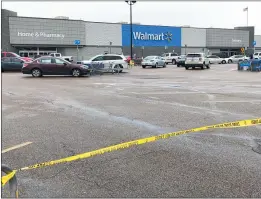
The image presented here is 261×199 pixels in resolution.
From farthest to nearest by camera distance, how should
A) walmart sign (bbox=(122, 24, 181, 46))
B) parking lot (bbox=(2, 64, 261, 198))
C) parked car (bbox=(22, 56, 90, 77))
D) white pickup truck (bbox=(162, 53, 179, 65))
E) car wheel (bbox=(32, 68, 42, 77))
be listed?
walmart sign (bbox=(122, 24, 181, 46))
white pickup truck (bbox=(162, 53, 179, 65))
car wheel (bbox=(32, 68, 42, 77))
parked car (bbox=(22, 56, 90, 77))
parking lot (bbox=(2, 64, 261, 198))

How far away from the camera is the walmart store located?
51594 mm

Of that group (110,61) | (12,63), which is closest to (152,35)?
(110,61)

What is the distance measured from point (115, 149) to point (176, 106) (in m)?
5.23

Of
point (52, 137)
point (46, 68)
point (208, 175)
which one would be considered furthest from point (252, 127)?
point (46, 68)

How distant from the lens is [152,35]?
64.2 m

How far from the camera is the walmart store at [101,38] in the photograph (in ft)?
169

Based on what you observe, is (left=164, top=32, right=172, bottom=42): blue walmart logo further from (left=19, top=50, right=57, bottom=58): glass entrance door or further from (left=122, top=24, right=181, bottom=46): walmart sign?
(left=19, top=50, right=57, bottom=58): glass entrance door

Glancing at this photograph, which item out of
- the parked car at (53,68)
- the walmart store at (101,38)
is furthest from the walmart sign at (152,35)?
the parked car at (53,68)

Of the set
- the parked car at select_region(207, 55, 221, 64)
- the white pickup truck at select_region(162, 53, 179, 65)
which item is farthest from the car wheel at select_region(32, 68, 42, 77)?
the parked car at select_region(207, 55, 221, 64)

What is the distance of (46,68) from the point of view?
78.9ft

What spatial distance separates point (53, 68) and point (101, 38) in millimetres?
35994

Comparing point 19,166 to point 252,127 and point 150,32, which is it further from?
point 150,32

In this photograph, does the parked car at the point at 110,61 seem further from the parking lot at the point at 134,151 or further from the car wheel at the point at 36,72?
the parking lot at the point at 134,151

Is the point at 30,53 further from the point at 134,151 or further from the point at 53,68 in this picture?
the point at 134,151
